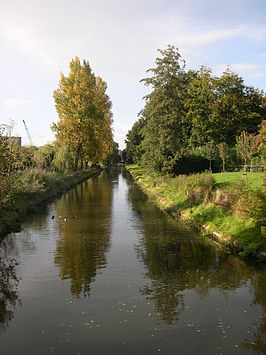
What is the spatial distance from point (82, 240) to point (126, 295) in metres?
8.31

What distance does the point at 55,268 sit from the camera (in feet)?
57.9

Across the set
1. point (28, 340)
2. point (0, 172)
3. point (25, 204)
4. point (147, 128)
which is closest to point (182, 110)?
point (147, 128)

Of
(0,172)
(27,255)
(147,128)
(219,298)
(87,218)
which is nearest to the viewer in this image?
(219,298)

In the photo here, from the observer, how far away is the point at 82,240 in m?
22.3

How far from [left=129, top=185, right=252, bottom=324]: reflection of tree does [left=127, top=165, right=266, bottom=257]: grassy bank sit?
3.61 feet

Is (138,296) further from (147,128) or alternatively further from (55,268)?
(147,128)

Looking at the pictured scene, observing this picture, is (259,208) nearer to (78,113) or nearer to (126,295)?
(126,295)

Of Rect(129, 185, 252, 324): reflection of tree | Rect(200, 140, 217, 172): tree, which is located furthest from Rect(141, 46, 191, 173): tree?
Rect(129, 185, 252, 324): reflection of tree

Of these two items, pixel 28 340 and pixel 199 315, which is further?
pixel 199 315

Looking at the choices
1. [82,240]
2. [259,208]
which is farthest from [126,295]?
[82,240]

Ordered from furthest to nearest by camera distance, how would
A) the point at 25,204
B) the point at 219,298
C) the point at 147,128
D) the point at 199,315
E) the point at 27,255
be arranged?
the point at 147,128 → the point at 25,204 → the point at 27,255 → the point at 219,298 → the point at 199,315

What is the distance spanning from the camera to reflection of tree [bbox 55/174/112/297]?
54.8ft

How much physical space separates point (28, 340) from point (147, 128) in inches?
1468

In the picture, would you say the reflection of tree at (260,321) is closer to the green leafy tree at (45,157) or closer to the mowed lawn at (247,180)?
the mowed lawn at (247,180)
